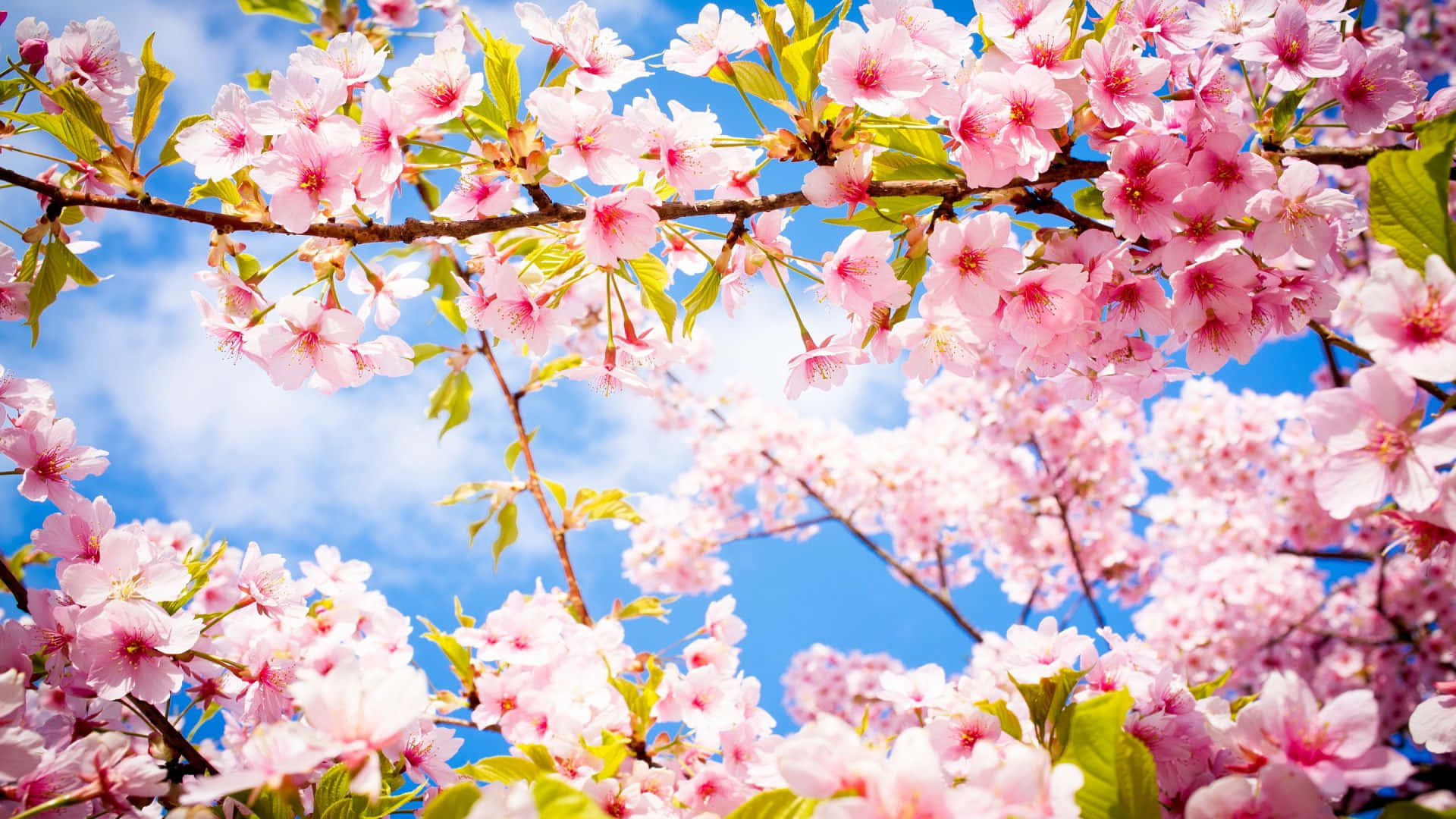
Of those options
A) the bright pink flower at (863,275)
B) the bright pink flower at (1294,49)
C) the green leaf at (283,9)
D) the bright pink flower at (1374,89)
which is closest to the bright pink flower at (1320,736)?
the bright pink flower at (863,275)

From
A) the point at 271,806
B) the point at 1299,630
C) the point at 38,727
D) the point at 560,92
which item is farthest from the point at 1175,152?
the point at 1299,630

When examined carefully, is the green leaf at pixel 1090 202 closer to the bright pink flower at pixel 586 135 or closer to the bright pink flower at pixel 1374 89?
the bright pink flower at pixel 1374 89

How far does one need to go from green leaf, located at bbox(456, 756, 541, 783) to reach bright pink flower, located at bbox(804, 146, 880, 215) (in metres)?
1.03

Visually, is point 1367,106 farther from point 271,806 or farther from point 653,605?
point 271,806

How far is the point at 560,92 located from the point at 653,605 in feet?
4.97

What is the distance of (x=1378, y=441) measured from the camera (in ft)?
2.65

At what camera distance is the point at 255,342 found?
1.27m

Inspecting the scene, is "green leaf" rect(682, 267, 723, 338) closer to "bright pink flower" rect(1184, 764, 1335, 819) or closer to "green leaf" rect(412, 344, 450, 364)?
"bright pink flower" rect(1184, 764, 1335, 819)

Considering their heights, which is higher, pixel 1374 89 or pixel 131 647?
pixel 1374 89

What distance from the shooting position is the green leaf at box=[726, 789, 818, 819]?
0.81 metres

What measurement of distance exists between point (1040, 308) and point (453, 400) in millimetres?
1831

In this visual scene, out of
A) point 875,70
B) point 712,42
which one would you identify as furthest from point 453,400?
point 875,70

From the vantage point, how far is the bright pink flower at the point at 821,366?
1.41 metres

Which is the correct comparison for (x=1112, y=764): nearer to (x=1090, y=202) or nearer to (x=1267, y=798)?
(x=1267, y=798)
